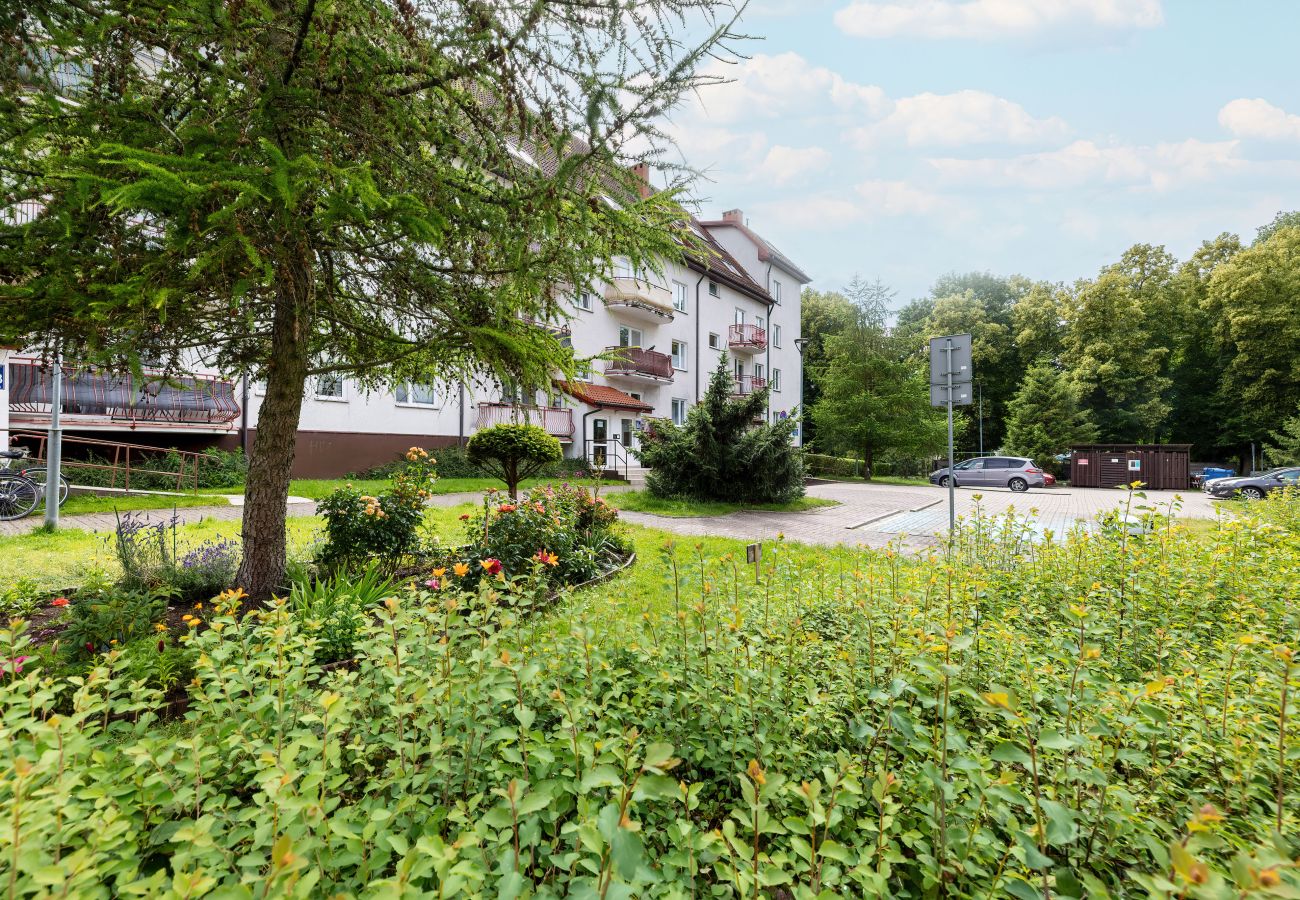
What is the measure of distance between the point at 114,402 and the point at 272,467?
40.1ft

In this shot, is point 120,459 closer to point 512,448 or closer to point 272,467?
point 512,448

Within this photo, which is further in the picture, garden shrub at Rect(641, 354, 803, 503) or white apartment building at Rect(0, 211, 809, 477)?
garden shrub at Rect(641, 354, 803, 503)

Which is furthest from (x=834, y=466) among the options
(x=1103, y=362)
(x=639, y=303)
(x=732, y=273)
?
(x=1103, y=362)

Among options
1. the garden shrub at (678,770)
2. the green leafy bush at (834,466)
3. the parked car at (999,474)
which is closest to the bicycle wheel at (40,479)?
the garden shrub at (678,770)

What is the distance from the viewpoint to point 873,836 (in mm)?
1715

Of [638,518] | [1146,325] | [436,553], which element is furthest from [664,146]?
[1146,325]

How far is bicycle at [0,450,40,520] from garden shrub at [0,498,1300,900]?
31.0ft

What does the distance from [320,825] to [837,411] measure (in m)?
29.5

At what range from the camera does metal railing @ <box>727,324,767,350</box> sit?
33.0 m

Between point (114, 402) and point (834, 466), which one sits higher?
point (114, 402)

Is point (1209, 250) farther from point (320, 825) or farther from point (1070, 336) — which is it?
point (320, 825)

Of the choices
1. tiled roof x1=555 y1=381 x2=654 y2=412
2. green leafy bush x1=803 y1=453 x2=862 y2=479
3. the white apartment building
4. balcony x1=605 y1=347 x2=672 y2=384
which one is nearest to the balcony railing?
the white apartment building

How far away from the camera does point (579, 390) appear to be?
498cm

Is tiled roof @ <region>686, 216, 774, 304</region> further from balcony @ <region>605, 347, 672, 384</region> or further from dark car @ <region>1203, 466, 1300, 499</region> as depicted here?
dark car @ <region>1203, 466, 1300, 499</region>
